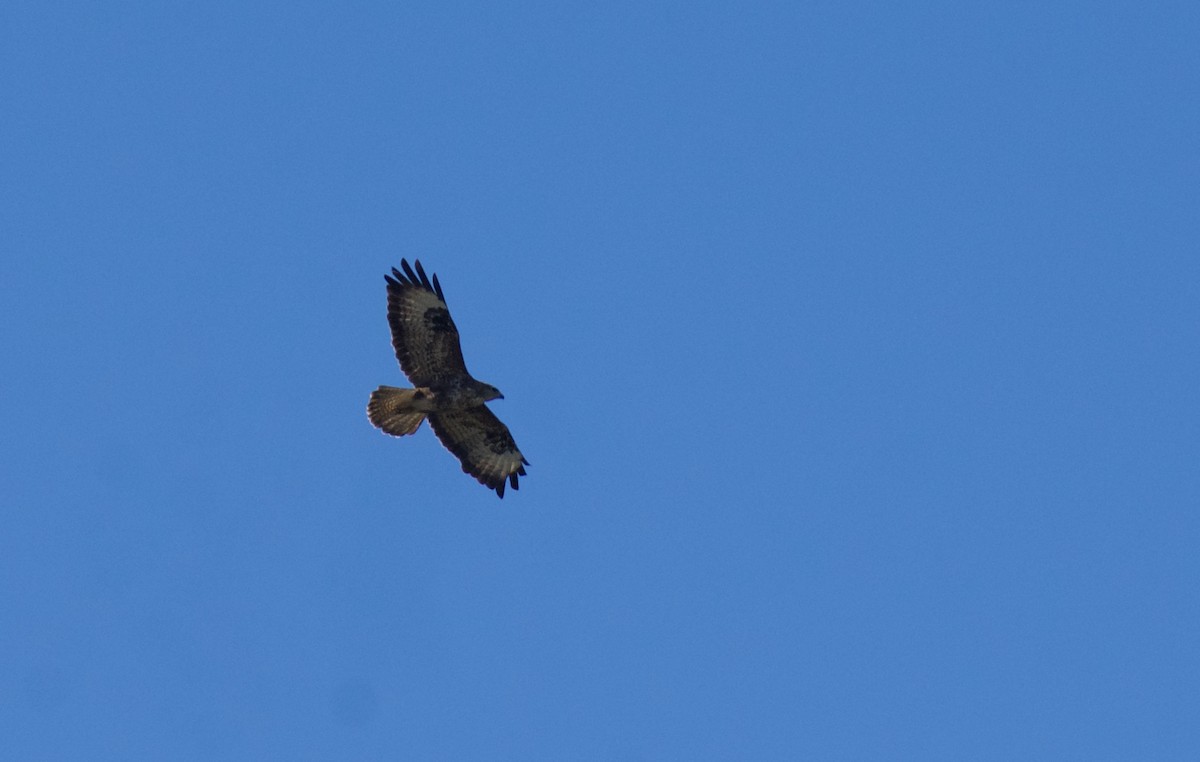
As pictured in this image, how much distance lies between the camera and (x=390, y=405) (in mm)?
19688

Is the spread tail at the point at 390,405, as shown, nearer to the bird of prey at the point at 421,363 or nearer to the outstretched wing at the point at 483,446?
the bird of prey at the point at 421,363

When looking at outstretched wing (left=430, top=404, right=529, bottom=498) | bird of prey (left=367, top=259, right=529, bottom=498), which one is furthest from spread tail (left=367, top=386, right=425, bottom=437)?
outstretched wing (left=430, top=404, right=529, bottom=498)

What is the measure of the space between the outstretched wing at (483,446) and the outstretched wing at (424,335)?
95 cm

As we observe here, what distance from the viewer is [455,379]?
19859 millimetres

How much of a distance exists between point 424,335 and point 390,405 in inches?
35.3

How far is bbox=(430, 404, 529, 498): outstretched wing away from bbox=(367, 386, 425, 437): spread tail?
1.00 meters

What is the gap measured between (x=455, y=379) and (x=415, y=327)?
0.75 meters

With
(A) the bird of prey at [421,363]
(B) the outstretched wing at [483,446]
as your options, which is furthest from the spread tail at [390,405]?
(B) the outstretched wing at [483,446]

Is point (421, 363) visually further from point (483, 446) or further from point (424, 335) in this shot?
point (483, 446)

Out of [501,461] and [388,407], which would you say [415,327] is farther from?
[501,461]

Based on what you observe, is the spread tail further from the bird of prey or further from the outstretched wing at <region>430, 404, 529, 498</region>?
the outstretched wing at <region>430, 404, 529, 498</region>

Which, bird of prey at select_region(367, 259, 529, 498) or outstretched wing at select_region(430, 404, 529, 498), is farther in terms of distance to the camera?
outstretched wing at select_region(430, 404, 529, 498)

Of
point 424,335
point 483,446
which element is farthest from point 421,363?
point 483,446

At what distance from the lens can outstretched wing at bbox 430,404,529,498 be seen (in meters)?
20.8
